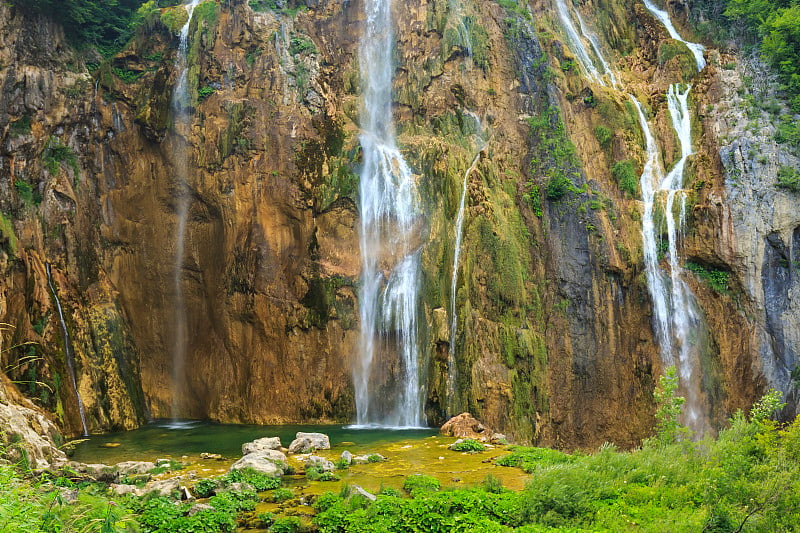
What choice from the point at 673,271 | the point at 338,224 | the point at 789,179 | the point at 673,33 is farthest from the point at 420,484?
the point at 673,33

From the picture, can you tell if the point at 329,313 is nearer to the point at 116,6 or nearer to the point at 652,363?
the point at 652,363

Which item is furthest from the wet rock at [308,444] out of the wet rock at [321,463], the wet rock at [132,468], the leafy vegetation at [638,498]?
the leafy vegetation at [638,498]

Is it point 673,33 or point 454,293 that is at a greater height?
point 673,33

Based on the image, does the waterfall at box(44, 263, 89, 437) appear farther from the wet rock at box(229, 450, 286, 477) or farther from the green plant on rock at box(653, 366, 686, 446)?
the green plant on rock at box(653, 366, 686, 446)

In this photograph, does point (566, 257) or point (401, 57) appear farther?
point (401, 57)

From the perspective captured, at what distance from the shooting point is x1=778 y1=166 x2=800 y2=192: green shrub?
2536 cm

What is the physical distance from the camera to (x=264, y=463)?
14922mm

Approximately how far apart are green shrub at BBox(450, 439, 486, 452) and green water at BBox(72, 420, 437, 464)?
8.09ft

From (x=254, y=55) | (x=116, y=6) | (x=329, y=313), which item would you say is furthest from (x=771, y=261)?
(x=116, y=6)

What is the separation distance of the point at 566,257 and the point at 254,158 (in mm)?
12932

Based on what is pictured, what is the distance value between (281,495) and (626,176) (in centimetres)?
2012

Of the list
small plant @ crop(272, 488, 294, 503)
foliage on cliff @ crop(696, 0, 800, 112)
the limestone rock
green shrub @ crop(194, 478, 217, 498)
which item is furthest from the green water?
foliage on cliff @ crop(696, 0, 800, 112)

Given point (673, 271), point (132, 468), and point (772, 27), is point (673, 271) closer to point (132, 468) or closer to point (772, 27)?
point (772, 27)

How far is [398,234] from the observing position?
84.7 ft
